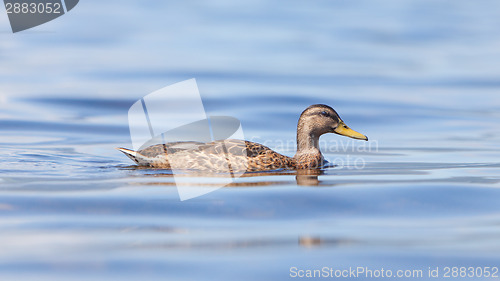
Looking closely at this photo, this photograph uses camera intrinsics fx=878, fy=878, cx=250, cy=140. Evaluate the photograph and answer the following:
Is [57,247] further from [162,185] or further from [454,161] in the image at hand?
[454,161]

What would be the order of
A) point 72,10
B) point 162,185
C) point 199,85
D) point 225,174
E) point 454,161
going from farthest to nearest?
point 72,10 → point 199,85 → point 454,161 → point 225,174 → point 162,185

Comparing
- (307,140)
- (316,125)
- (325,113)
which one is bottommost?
(307,140)

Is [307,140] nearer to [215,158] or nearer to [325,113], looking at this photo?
[325,113]

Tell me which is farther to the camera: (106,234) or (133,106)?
(133,106)

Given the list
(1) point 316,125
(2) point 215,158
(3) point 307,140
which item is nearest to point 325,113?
(1) point 316,125

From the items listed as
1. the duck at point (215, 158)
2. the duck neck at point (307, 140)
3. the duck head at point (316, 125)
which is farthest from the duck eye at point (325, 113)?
the duck at point (215, 158)

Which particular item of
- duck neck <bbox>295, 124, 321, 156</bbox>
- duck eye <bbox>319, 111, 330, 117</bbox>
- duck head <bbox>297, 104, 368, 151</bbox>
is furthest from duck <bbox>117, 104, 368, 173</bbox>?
duck eye <bbox>319, 111, 330, 117</bbox>

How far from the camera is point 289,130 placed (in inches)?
590

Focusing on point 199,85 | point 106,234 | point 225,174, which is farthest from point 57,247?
point 199,85

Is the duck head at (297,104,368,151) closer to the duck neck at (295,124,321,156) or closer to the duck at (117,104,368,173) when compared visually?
the duck neck at (295,124,321,156)

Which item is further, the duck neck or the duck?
the duck neck

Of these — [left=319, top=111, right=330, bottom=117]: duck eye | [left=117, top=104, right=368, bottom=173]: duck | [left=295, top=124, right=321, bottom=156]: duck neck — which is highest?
[left=319, top=111, right=330, bottom=117]: duck eye

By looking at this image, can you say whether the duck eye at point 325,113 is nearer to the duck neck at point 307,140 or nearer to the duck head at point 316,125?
the duck head at point 316,125

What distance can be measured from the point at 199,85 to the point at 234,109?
2459 millimetres
